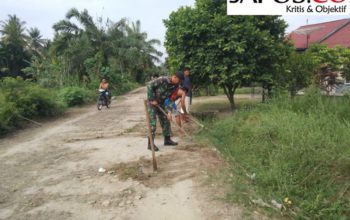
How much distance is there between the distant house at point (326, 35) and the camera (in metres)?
23.3

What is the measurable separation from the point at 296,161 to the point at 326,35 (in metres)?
22.9

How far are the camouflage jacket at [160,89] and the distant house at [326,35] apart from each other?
17.4 metres

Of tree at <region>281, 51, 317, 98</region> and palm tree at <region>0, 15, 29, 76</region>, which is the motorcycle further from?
palm tree at <region>0, 15, 29, 76</region>

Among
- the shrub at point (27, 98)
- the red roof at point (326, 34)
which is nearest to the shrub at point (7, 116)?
the shrub at point (27, 98)

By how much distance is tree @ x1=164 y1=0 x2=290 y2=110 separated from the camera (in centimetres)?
985

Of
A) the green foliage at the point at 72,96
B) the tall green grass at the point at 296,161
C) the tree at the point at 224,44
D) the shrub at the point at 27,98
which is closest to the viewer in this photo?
the tall green grass at the point at 296,161

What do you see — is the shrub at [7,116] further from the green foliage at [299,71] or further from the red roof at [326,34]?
the red roof at [326,34]

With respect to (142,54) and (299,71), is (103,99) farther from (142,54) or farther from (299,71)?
(142,54)

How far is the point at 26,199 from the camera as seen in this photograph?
4492 mm

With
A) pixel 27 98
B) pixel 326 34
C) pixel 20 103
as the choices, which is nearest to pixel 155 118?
pixel 20 103

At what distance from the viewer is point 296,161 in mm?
4492

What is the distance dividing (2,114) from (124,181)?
572 centimetres

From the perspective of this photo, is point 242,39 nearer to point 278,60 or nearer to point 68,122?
point 278,60

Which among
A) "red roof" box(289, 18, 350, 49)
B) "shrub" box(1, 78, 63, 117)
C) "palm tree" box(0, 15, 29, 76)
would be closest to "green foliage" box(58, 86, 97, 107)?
"shrub" box(1, 78, 63, 117)
